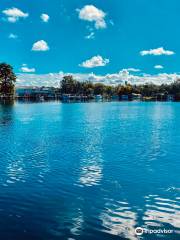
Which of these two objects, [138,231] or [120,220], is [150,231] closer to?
[138,231]

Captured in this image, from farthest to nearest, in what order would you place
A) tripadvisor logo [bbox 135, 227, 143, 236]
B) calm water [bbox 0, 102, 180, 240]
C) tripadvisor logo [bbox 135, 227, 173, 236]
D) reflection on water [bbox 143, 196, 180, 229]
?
reflection on water [bbox 143, 196, 180, 229], calm water [bbox 0, 102, 180, 240], tripadvisor logo [bbox 135, 227, 173, 236], tripadvisor logo [bbox 135, 227, 143, 236]

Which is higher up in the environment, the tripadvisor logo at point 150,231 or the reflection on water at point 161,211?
the reflection on water at point 161,211

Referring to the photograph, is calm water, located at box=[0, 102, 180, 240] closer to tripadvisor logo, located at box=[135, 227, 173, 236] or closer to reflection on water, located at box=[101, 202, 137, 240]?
reflection on water, located at box=[101, 202, 137, 240]

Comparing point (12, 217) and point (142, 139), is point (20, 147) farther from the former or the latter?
point (12, 217)

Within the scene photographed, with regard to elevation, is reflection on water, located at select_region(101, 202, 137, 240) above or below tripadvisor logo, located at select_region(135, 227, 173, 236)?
above

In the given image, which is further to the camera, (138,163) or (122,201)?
(138,163)

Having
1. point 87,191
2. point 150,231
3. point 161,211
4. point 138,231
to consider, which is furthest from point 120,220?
point 87,191

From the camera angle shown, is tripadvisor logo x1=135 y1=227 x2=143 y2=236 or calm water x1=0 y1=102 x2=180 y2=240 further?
calm water x1=0 y1=102 x2=180 y2=240

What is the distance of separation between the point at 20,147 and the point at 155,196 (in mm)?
20308

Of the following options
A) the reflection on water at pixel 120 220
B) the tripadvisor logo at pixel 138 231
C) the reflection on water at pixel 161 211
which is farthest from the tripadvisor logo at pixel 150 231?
the reflection on water at pixel 161 211

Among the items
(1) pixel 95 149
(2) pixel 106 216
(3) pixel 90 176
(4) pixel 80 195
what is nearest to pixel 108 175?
(3) pixel 90 176

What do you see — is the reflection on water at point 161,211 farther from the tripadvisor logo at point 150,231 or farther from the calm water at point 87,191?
the tripadvisor logo at point 150,231

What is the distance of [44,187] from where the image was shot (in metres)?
20.6

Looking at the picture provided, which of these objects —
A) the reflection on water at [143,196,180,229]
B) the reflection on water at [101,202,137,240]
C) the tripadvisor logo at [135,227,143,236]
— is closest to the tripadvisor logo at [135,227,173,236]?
the tripadvisor logo at [135,227,143,236]
